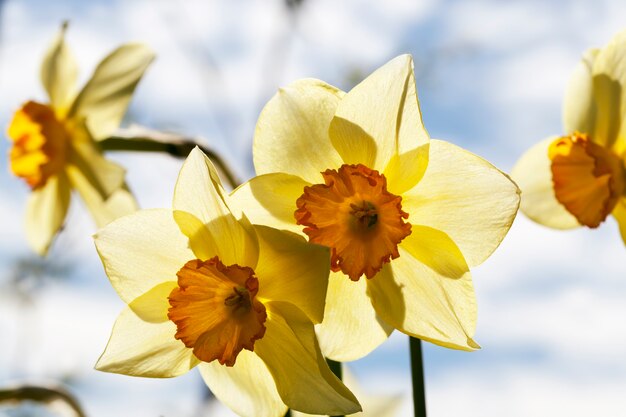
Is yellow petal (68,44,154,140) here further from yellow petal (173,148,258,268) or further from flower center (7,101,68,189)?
yellow petal (173,148,258,268)

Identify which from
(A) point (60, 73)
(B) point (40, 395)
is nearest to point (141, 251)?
(B) point (40, 395)

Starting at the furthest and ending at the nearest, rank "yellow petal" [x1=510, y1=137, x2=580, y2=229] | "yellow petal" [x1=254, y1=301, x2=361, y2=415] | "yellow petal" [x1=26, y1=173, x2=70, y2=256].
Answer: "yellow petal" [x1=26, y1=173, x2=70, y2=256] → "yellow petal" [x1=510, y1=137, x2=580, y2=229] → "yellow petal" [x1=254, y1=301, x2=361, y2=415]

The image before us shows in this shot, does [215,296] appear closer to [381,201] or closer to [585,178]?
[381,201]

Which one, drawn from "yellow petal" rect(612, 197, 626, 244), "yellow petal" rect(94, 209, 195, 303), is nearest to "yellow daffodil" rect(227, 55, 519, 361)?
"yellow petal" rect(94, 209, 195, 303)

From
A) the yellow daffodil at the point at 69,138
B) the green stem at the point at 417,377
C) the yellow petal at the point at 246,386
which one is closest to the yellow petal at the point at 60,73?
the yellow daffodil at the point at 69,138

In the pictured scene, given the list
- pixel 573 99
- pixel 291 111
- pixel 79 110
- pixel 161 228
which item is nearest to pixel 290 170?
pixel 291 111

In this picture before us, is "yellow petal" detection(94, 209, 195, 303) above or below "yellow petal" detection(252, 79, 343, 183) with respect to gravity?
below
